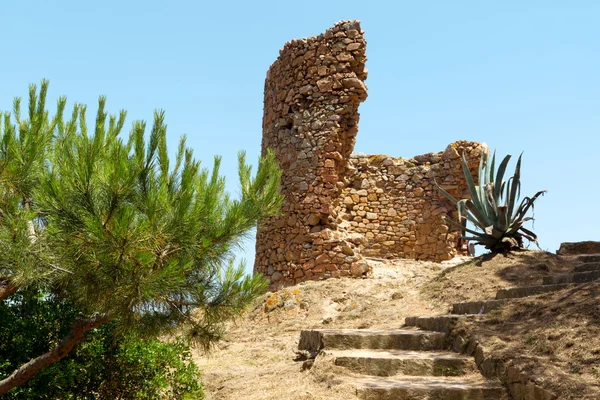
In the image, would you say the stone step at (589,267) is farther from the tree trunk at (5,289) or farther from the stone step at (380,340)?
the tree trunk at (5,289)

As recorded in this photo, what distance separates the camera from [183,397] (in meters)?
5.58

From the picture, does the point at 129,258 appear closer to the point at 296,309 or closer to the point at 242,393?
the point at 242,393

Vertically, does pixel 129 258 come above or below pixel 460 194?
below

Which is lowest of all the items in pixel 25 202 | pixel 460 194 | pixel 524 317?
pixel 524 317

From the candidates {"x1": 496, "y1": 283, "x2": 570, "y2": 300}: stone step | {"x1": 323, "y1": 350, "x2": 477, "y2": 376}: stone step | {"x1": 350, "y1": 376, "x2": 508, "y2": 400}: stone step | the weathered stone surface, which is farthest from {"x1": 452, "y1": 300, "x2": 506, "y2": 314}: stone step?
the weathered stone surface

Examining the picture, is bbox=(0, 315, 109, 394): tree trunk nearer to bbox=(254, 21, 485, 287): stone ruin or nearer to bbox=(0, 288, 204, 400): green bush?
bbox=(0, 288, 204, 400): green bush

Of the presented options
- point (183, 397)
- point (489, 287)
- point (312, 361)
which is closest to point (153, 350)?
point (183, 397)

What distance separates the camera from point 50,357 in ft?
16.6

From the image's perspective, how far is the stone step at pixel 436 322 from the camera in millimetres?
5727

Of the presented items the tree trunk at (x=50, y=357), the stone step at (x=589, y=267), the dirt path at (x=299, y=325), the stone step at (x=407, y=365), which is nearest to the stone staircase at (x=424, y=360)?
the stone step at (x=407, y=365)

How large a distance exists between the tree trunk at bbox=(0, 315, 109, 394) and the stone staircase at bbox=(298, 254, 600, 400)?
189 cm

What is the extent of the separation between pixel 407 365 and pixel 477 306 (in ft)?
4.81

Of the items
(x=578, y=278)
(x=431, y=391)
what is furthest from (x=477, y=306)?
(x=431, y=391)

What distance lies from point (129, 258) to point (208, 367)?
265 cm
